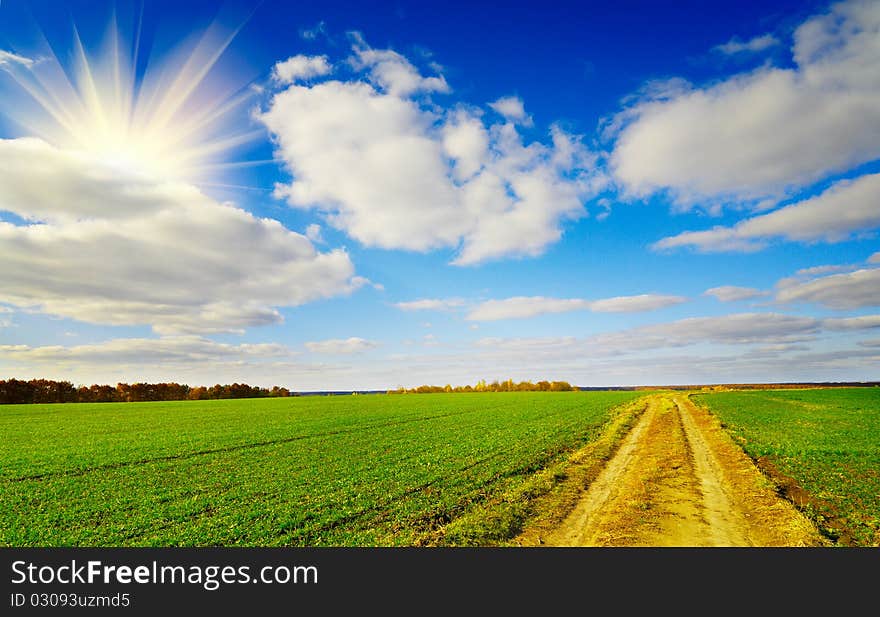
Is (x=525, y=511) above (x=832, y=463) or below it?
above

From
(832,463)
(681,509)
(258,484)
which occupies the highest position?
(258,484)

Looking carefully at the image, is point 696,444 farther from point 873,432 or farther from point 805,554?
point 805,554

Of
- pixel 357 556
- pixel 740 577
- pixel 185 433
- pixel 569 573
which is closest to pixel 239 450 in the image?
pixel 185 433

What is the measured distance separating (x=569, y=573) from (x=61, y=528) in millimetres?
13042

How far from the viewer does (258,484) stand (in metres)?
17.0

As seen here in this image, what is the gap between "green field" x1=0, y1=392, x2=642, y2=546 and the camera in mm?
11688

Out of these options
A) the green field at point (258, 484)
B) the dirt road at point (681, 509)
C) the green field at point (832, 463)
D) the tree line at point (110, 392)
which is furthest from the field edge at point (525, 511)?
the tree line at point (110, 392)

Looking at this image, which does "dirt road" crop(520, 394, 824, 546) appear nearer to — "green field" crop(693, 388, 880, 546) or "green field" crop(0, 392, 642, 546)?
"green field" crop(693, 388, 880, 546)

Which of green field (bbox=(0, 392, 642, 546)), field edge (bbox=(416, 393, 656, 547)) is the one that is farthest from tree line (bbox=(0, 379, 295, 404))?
field edge (bbox=(416, 393, 656, 547))

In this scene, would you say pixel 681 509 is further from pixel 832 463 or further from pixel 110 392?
pixel 110 392

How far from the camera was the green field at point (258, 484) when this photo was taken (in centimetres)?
1169

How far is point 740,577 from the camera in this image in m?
9.02

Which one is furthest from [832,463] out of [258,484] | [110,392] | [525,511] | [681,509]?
[110,392]

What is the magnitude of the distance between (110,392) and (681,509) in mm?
146193
